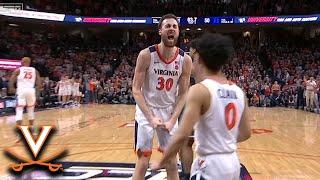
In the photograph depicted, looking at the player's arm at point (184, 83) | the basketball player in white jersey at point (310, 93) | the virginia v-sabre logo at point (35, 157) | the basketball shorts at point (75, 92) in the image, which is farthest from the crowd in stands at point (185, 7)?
the player's arm at point (184, 83)

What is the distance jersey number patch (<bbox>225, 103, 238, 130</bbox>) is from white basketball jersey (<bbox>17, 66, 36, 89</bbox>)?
893 centimetres

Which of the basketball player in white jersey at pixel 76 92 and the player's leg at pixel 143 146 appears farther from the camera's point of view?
the basketball player in white jersey at pixel 76 92

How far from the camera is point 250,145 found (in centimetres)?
1021

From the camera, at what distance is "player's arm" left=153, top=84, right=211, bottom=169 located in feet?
9.62

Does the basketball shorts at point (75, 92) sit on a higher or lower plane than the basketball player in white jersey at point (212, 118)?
lower

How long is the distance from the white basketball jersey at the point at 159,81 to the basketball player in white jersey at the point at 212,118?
6.38 ft

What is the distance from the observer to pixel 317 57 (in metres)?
30.1

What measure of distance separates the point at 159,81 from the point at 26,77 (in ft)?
23.2

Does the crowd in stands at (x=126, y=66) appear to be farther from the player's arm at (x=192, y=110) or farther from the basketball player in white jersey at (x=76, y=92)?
the player's arm at (x=192, y=110)

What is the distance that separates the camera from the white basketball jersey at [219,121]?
301cm

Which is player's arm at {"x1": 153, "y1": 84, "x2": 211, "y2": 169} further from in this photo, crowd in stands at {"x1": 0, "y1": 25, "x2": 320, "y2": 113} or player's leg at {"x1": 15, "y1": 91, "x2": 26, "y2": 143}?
crowd in stands at {"x1": 0, "y1": 25, "x2": 320, "y2": 113}

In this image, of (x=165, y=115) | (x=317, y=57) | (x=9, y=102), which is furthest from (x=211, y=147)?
(x=317, y=57)

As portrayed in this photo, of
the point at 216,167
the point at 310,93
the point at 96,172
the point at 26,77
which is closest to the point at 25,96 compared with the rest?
the point at 26,77

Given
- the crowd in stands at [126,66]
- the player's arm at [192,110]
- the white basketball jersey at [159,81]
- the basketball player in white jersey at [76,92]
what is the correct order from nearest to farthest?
the player's arm at [192,110] → the white basketball jersey at [159,81] → the crowd in stands at [126,66] → the basketball player in white jersey at [76,92]
